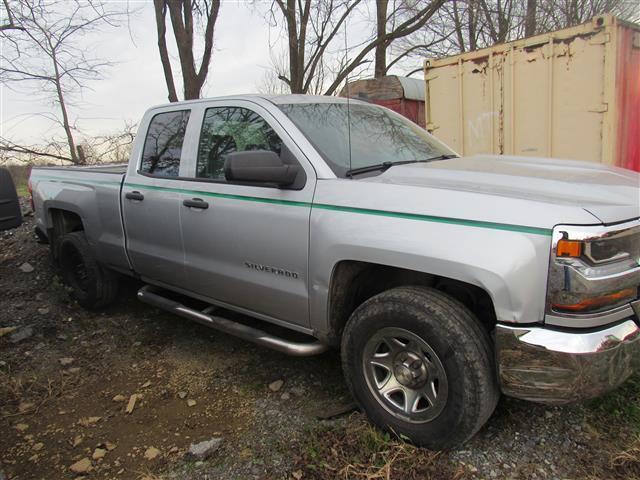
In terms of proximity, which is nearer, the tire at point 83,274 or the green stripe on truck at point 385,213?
the green stripe on truck at point 385,213

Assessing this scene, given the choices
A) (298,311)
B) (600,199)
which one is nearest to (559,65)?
(600,199)

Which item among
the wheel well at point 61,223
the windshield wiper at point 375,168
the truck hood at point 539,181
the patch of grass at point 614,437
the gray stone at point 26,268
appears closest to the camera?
the truck hood at point 539,181

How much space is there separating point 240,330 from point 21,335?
2.24 meters

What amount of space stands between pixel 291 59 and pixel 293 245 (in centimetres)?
969

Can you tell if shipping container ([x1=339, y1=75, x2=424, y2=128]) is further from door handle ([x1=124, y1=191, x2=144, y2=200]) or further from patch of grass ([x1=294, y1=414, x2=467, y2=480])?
patch of grass ([x1=294, y1=414, x2=467, y2=480])

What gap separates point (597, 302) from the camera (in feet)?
7.09

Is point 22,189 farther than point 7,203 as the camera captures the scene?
Yes

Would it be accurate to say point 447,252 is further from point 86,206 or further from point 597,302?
point 86,206

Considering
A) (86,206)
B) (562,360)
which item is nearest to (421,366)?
(562,360)

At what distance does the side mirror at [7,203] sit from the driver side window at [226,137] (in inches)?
44.3

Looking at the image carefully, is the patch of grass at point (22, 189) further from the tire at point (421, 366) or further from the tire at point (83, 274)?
the tire at point (421, 366)

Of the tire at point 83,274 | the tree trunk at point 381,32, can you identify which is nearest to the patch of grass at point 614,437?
the tire at point 83,274

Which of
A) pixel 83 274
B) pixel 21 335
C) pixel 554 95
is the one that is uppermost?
pixel 554 95

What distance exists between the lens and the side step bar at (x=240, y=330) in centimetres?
301
